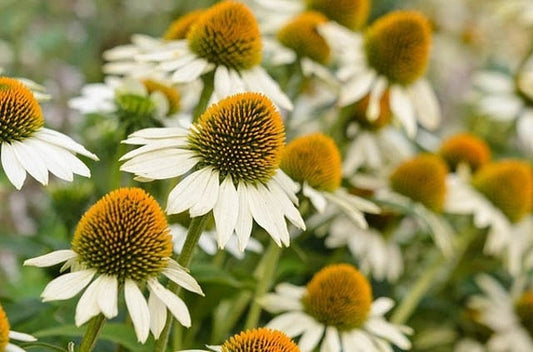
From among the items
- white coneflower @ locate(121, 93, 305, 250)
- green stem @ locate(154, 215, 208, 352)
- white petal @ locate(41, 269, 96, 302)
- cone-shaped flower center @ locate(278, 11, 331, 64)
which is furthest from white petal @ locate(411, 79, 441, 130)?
white petal @ locate(41, 269, 96, 302)

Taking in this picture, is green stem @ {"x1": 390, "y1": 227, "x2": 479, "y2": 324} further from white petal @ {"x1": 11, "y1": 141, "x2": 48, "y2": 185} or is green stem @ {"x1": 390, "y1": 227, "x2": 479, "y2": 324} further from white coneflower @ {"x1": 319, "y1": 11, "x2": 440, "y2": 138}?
white petal @ {"x1": 11, "y1": 141, "x2": 48, "y2": 185}

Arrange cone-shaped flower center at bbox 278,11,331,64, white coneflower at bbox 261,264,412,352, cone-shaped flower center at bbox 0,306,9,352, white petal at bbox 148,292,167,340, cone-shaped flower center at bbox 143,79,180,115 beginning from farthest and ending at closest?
1. cone-shaped flower center at bbox 278,11,331,64
2. cone-shaped flower center at bbox 143,79,180,115
3. white coneflower at bbox 261,264,412,352
4. white petal at bbox 148,292,167,340
5. cone-shaped flower center at bbox 0,306,9,352

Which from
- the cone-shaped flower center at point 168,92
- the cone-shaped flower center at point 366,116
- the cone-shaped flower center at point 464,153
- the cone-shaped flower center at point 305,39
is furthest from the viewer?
the cone-shaped flower center at point 464,153

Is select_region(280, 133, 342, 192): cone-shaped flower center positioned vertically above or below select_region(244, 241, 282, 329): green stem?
above

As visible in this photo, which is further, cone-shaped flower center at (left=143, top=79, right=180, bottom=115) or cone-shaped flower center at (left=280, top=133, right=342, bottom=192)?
cone-shaped flower center at (left=143, top=79, right=180, bottom=115)

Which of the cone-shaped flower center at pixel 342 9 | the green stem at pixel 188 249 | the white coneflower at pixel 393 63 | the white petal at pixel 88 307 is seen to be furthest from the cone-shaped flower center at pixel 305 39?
the white petal at pixel 88 307

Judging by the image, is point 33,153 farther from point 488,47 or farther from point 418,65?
point 488,47

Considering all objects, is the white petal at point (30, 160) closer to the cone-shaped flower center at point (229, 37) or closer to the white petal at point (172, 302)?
the white petal at point (172, 302)

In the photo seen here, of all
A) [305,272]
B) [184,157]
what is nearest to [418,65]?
[305,272]

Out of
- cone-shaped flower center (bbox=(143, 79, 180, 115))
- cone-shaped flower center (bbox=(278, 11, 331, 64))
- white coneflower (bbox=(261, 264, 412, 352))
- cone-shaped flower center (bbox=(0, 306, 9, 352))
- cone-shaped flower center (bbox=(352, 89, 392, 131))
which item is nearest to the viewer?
cone-shaped flower center (bbox=(0, 306, 9, 352))
